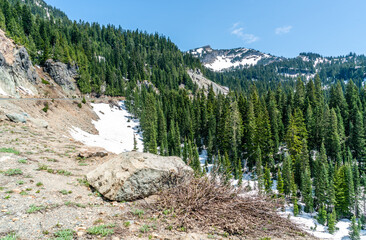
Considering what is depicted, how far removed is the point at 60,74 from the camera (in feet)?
284

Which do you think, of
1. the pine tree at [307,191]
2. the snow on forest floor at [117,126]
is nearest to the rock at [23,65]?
the snow on forest floor at [117,126]

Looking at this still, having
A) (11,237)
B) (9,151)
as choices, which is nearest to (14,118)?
(9,151)

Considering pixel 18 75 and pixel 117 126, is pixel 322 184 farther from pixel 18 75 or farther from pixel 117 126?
pixel 18 75

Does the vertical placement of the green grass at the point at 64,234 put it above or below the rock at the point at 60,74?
below

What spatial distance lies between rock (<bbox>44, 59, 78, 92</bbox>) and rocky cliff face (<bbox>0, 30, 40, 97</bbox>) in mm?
22003

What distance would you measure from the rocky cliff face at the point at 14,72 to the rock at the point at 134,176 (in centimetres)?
4807

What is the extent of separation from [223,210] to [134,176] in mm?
3979

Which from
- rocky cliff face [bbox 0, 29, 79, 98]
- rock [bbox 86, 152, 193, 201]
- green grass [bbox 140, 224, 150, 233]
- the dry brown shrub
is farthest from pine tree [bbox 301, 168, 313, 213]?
rocky cliff face [bbox 0, 29, 79, 98]

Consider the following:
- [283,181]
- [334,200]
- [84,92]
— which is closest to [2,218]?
[283,181]

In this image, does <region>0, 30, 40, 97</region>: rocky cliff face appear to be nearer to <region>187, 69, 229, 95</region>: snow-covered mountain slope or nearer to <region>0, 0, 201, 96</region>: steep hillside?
<region>0, 0, 201, 96</region>: steep hillside

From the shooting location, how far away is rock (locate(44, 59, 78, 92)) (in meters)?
85.4

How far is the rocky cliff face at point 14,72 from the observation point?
151 feet

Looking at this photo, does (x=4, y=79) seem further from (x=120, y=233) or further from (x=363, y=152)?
(x=363, y=152)

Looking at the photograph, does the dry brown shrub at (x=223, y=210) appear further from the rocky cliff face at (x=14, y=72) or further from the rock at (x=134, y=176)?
the rocky cliff face at (x=14, y=72)
